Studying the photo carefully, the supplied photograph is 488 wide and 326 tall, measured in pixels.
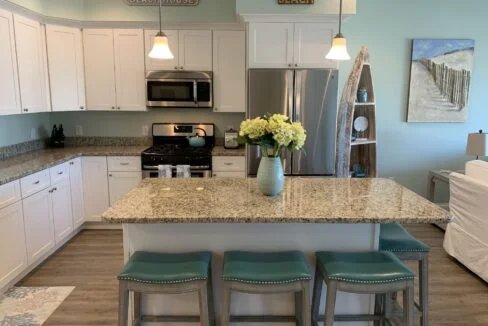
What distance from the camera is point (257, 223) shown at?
7.13ft

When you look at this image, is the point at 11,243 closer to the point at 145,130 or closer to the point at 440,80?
the point at 145,130

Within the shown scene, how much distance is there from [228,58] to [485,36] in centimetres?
313

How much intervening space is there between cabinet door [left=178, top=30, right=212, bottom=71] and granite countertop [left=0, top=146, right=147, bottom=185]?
45.9 inches

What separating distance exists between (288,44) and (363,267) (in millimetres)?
2732

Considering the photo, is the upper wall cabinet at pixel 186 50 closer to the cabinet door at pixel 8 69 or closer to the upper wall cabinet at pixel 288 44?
the upper wall cabinet at pixel 288 44

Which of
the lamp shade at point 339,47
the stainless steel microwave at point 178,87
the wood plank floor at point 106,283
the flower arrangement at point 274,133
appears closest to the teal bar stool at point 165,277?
the flower arrangement at point 274,133

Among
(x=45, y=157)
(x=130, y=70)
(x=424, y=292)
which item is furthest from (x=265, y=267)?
(x=130, y=70)

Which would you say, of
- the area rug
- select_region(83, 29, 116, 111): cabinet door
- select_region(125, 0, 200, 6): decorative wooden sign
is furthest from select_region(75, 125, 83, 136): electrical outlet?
the area rug

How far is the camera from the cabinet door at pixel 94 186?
4.41 m

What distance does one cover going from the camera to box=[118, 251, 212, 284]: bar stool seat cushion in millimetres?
1878

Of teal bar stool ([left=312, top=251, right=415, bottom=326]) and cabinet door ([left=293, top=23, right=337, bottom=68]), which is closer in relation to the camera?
teal bar stool ([left=312, top=251, right=415, bottom=326])

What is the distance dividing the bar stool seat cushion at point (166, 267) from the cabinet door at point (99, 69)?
2.99 metres

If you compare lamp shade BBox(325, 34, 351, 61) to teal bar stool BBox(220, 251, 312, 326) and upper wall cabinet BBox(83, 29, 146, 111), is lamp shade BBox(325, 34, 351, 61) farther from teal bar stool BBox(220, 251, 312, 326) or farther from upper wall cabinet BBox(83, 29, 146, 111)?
upper wall cabinet BBox(83, 29, 146, 111)

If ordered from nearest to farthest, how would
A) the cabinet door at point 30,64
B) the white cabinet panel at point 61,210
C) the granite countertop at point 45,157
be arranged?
the granite countertop at point 45,157, the cabinet door at point 30,64, the white cabinet panel at point 61,210
